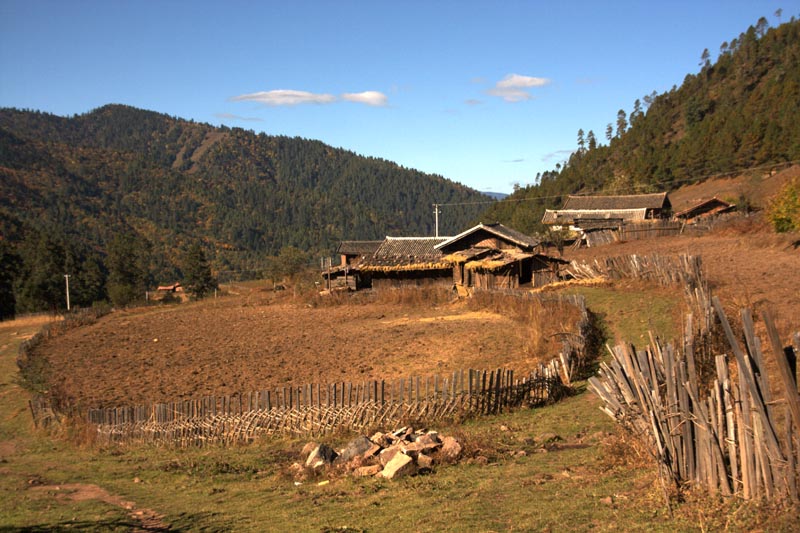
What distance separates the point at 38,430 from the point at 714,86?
140470 mm

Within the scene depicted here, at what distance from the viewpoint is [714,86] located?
421 ft

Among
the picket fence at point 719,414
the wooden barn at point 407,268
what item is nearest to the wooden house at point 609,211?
the wooden barn at point 407,268

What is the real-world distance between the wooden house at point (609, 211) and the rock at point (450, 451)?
191 feet

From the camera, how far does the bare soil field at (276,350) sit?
61.0 feet

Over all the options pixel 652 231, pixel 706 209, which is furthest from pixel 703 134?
pixel 652 231

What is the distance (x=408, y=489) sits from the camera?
891 cm

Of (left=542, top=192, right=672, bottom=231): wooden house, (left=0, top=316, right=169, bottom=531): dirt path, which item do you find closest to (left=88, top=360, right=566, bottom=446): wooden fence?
(left=0, top=316, right=169, bottom=531): dirt path

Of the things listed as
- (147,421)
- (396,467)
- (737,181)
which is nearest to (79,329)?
(147,421)

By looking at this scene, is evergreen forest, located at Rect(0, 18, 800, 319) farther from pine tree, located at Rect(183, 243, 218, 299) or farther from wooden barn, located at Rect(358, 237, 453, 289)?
wooden barn, located at Rect(358, 237, 453, 289)

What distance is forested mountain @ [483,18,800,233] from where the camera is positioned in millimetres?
83688

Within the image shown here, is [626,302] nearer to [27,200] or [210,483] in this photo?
[210,483]

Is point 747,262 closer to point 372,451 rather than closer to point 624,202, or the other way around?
point 372,451

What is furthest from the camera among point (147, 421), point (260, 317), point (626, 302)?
point (260, 317)

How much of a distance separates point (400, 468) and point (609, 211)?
63242 mm
